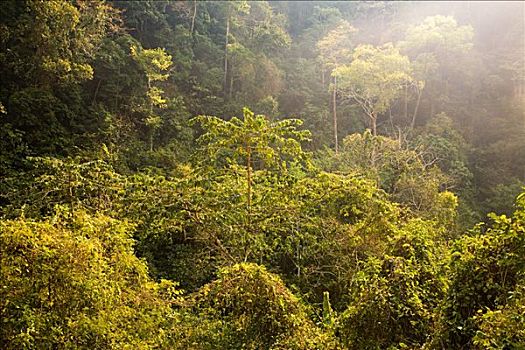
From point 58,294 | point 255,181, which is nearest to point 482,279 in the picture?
point 58,294

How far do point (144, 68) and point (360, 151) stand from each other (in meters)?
7.32

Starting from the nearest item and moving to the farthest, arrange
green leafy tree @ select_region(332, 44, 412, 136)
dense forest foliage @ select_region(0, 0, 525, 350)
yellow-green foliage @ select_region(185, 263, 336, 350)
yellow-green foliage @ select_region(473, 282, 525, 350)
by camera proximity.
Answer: yellow-green foliage @ select_region(473, 282, 525, 350) → dense forest foliage @ select_region(0, 0, 525, 350) → yellow-green foliage @ select_region(185, 263, 336, 350) → green leafy tree @ select_region(332, 44, 412, 136)

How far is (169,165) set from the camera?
13.9 meters

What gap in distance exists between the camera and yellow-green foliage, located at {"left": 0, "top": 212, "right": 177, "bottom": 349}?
2994 mm

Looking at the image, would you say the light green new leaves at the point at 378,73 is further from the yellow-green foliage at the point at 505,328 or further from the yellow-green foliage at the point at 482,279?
the yellow-green foliage at the point at 505,328

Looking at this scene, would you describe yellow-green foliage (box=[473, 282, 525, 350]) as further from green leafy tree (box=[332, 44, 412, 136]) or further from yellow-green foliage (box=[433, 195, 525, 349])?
green leafy tree (box=[332, 44, 412, 136])

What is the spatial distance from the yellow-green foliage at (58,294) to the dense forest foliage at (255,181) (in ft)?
0.05

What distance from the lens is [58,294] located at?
318 centimetres

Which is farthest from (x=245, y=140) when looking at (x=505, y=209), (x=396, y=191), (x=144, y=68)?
(x=505, y=209)

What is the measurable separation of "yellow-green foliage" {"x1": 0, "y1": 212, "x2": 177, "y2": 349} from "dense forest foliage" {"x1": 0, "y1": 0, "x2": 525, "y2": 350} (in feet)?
0.05

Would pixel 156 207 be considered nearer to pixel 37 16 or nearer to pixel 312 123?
pixel 37 16

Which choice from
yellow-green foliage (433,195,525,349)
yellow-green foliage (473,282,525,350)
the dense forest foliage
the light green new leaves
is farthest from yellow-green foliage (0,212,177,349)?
the light green new leaves

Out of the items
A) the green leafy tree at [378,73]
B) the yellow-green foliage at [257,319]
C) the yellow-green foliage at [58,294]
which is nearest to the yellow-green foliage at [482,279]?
the yellow-green foliage at [257,319]

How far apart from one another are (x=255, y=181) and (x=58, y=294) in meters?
5.18
